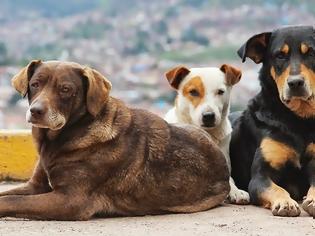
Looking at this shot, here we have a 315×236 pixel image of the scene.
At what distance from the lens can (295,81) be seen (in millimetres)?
6328

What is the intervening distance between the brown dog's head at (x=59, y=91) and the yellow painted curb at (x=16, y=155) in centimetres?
245

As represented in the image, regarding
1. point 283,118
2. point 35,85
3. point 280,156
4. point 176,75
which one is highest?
point 35,85

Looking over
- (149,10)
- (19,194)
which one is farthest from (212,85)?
(149,10)

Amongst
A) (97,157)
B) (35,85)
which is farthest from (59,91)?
(97,157)

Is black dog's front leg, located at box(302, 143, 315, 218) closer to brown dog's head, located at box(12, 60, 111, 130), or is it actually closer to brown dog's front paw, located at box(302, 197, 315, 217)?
brown dog's front paw, located at box(302, 197, 315, 217)

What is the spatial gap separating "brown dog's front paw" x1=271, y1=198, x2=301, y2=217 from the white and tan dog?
47.6 inches

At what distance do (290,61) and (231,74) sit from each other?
1.21m

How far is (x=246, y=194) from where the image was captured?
6.81 meters

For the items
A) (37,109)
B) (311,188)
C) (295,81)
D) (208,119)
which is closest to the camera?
(37,109)

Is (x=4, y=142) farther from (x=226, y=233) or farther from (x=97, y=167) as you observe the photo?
(x=226, y=233)

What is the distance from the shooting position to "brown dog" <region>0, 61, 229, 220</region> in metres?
5.53

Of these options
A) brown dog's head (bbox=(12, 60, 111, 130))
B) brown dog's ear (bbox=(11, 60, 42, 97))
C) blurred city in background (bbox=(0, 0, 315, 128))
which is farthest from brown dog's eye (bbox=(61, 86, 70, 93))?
blurred city in background (bbox=(0, 0, 315, 128))

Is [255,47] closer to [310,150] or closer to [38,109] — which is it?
[310,150]

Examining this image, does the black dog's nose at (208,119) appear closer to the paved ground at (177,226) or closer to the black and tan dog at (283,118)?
the black and tan dog at (283,118)
